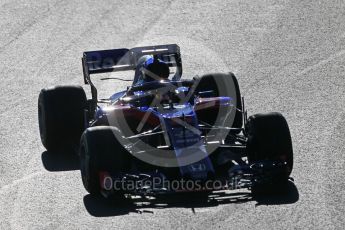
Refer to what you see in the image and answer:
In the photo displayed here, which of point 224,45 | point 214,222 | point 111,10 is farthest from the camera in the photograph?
point 111,10

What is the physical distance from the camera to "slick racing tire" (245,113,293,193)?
13845 mm

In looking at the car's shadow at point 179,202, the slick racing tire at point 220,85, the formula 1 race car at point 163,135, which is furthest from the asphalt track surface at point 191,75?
the slick racing tire at point 220,85

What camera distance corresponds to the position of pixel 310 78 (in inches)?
786

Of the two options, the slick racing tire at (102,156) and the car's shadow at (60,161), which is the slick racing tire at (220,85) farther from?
the slick racing tire at (102,156)

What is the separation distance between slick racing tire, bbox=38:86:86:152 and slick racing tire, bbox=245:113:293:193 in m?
2.97

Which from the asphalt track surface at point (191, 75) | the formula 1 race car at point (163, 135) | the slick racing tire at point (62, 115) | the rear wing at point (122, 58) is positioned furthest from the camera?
the rear wing at point (122, 58)

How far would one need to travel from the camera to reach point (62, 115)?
52.5ft

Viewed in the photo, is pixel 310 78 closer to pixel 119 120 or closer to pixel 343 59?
pixel 343 59

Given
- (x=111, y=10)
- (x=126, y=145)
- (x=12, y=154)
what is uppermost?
(x=126, y=145)

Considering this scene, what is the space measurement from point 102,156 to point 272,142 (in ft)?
7.35

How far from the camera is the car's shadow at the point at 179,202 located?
13.3 meters

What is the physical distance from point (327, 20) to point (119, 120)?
1012 centimetres

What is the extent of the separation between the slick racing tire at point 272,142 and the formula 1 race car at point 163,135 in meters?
0.01

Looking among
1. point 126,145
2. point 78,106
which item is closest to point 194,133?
point 126,145
